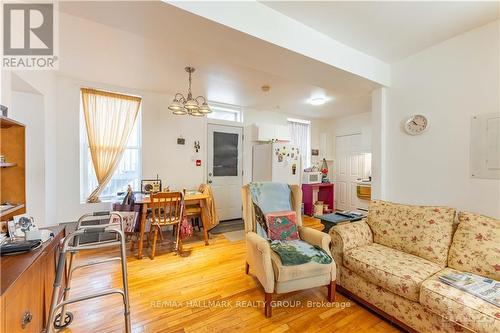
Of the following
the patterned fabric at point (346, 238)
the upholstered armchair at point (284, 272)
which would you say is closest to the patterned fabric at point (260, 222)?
the upholstered armchair at point (284, 272)

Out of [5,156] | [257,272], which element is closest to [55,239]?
[5,156]

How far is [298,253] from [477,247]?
1386 mm

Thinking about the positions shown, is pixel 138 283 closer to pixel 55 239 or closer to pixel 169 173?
pixel 55 239

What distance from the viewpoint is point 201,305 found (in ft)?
6.37

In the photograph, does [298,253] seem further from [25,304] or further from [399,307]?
[25,304]

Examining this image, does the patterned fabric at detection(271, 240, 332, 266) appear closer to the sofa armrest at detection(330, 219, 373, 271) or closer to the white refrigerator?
the sofa armrest at detection(330, 219, 373, 271)

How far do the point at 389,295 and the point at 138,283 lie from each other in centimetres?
237

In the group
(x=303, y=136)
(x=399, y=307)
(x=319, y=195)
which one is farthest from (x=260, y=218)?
(x=303, y=136)

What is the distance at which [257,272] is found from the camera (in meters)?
2.02

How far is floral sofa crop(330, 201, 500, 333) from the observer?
1.37m

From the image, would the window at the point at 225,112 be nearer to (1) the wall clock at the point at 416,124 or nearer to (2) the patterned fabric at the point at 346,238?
(1) the wall clock at the point at 416,124

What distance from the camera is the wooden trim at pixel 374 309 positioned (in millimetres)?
1649

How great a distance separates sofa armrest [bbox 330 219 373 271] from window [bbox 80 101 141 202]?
3.35 metres

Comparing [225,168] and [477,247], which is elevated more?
[225,168]
